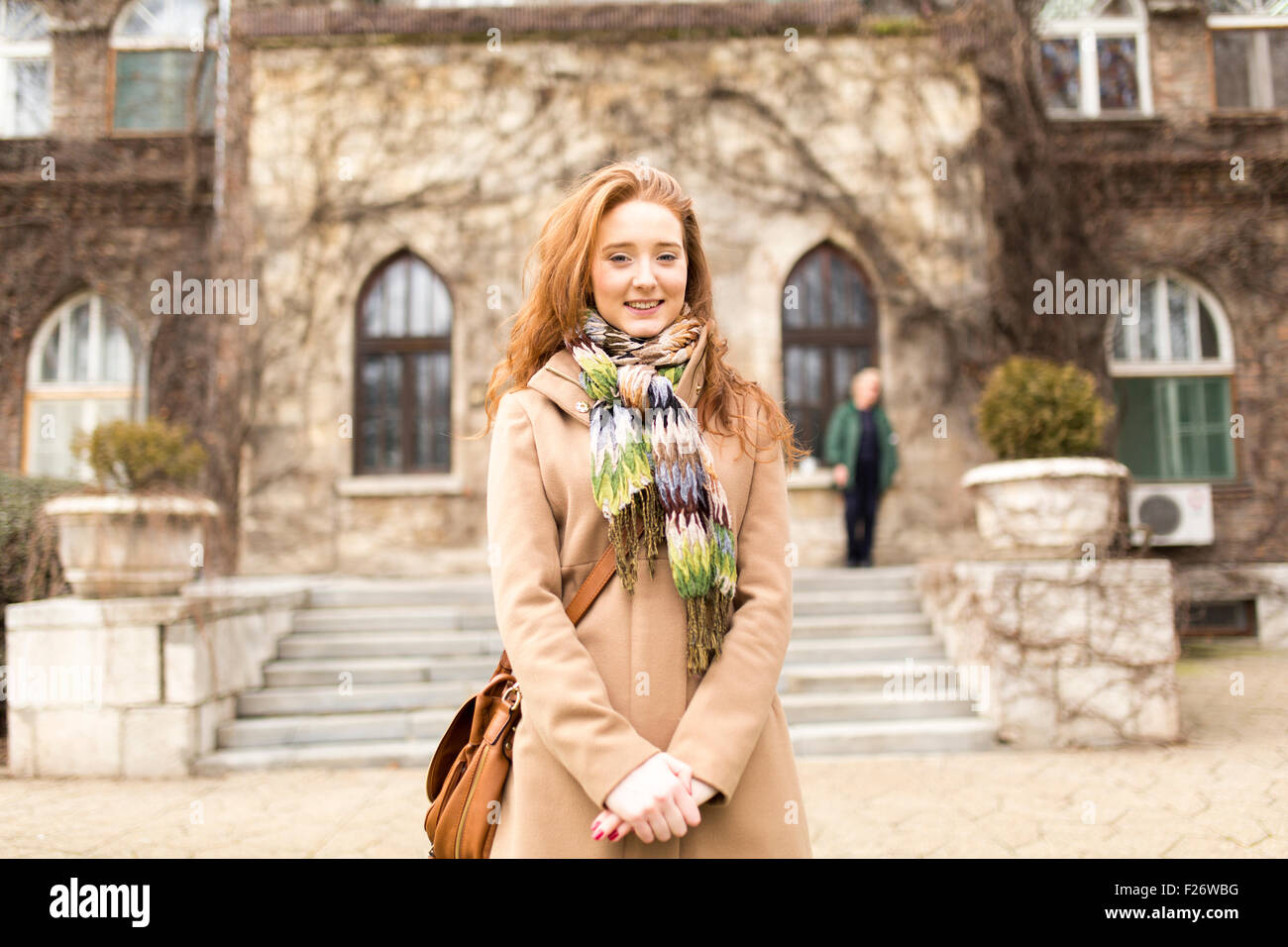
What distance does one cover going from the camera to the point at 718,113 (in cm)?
946

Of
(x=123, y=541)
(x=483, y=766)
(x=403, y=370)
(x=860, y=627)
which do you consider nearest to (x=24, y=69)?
(x=403, y=370)

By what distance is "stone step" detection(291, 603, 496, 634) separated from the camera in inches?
249

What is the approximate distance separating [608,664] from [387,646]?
4902 mm

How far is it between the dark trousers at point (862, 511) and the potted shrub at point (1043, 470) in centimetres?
249

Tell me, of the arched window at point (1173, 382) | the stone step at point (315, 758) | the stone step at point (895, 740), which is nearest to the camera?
the stone step at point (315, 758)

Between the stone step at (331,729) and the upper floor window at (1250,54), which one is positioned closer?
the stone step at (331,729)

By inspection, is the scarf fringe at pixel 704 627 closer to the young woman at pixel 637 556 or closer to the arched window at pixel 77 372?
the young woman at pixel 637 556

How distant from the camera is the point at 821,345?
943 centimetres

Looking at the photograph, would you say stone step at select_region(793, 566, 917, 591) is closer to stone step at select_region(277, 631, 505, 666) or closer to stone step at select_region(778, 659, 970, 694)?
stone step at select_region(778, 659, 970, 694)

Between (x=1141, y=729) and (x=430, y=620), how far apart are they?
182 inches

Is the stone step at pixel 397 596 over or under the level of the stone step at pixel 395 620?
over

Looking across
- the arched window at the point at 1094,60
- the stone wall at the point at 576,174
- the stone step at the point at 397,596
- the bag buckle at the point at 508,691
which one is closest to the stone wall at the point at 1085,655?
the stone step at the point at 397,596

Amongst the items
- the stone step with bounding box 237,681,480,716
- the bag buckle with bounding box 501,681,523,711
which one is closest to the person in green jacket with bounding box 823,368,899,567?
the stone step with bounding box 237,681,480,716

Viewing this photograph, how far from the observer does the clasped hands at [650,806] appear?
1.36m
